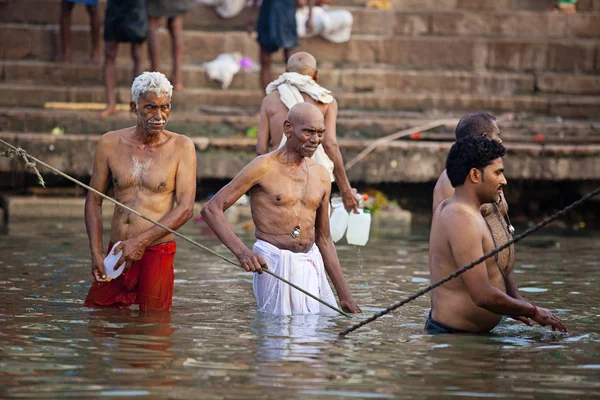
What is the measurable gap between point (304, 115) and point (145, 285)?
1.36 m

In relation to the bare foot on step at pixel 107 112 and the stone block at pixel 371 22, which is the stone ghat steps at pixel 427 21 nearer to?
the stone block at pixel 371 22

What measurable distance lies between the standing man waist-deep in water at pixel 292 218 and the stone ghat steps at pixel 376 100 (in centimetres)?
718

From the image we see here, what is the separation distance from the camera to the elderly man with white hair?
7.30 metres

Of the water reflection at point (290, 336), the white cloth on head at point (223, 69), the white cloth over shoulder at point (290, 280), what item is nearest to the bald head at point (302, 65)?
the white cloth over shoulder at point (290, 280)

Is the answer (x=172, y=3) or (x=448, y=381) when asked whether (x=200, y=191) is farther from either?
(x=448, y=381)

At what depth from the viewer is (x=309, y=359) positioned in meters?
6.22

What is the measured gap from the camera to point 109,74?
1373 centimetres

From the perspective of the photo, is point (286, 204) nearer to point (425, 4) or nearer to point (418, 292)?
point (418, 292)

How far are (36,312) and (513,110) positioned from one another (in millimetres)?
9072

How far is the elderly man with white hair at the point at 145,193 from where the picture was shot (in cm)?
730

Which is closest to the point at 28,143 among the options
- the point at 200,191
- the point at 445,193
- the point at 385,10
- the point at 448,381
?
the point at 200,191

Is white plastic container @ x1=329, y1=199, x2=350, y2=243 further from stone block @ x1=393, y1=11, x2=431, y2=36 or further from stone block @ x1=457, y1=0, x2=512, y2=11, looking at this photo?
stone block @ x1=457, y1=0, x2=512, y2=11

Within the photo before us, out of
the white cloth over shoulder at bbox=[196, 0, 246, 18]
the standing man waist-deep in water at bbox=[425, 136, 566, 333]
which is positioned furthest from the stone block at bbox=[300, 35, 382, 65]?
the standing man waist-deep in water at bbox=[425, 136, 566, 333]

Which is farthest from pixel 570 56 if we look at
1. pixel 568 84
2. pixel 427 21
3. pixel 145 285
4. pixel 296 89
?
pixel 145 285
